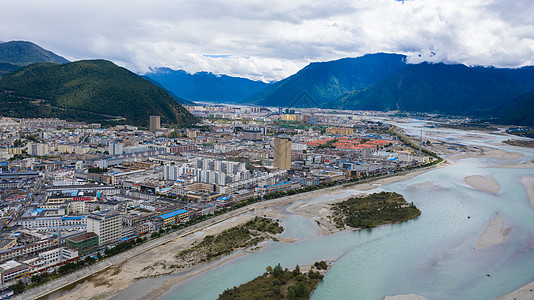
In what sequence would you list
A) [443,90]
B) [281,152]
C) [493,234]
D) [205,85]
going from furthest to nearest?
1. [205,85]
2. [443,90]
3. [281,152]
4. [493,234]

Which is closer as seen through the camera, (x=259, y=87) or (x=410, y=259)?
(x=410, y=259)

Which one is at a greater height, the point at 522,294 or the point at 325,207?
the point at 325,207

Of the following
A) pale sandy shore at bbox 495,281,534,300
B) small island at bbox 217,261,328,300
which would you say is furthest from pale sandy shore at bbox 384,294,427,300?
pale sandy shore at bbox 495,281,534,300

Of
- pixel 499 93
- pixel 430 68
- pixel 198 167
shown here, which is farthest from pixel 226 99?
pixel 198 167

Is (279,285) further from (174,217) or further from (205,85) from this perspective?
(205,85)

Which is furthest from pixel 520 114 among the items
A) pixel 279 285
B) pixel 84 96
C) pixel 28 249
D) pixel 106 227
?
pixel 28 249

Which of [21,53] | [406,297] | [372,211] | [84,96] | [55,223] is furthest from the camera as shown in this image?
[21,53]

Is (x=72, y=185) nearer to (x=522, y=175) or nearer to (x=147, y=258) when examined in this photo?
(x=147, y=258)
